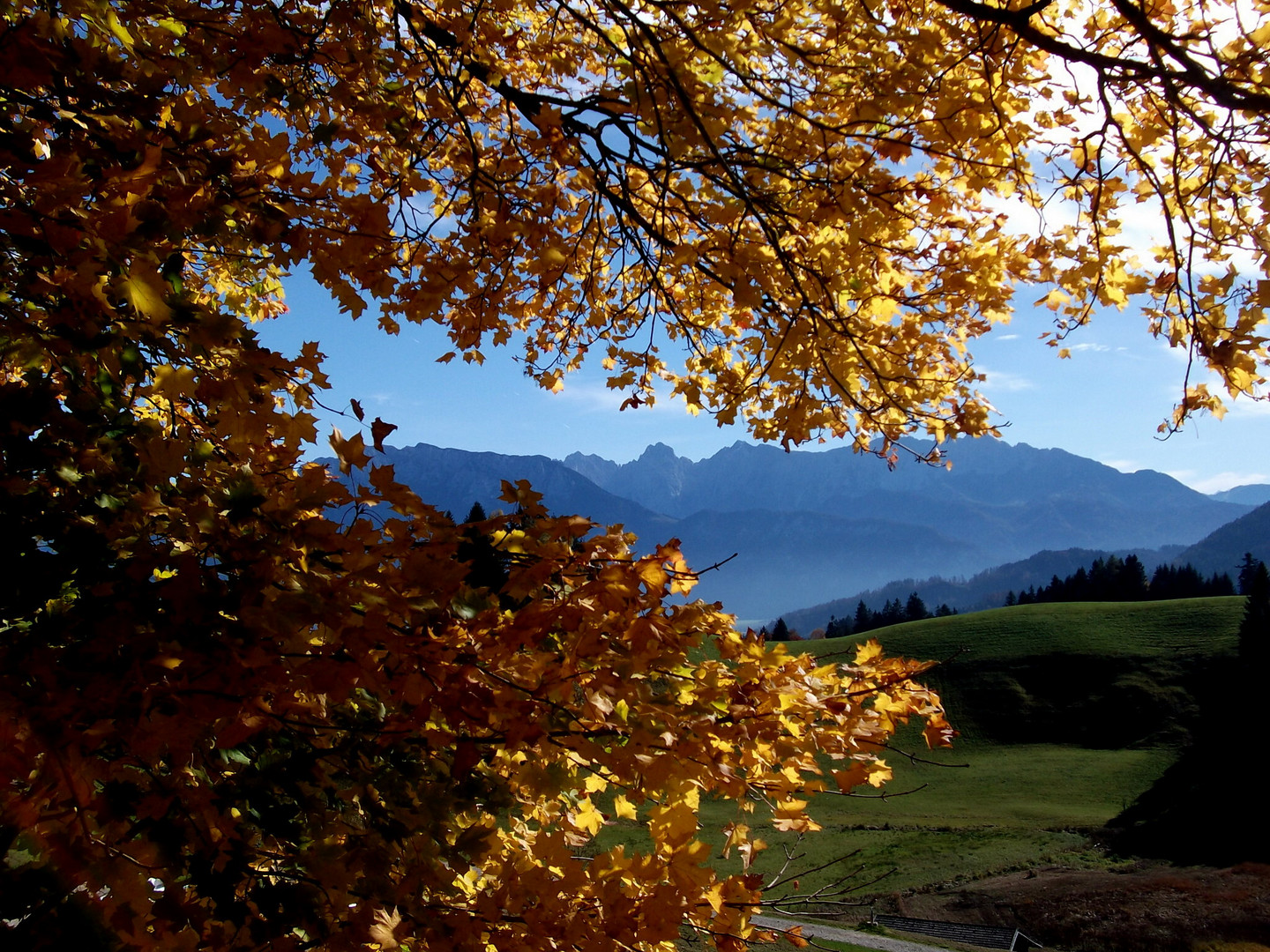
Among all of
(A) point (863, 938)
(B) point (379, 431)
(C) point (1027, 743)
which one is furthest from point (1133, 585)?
(B) point (379, 431)

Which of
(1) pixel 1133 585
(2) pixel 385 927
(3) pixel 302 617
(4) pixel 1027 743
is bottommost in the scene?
(4) pixel 1027 743

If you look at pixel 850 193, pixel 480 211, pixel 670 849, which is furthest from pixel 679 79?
pixel 670 849

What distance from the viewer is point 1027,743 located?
140 feet

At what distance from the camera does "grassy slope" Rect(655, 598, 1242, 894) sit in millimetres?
26531

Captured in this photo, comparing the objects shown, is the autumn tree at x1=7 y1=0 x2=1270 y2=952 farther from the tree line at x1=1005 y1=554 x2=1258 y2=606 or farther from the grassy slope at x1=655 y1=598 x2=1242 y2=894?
the tree line at x1=1005 y1=554 x2=1258 y2=606

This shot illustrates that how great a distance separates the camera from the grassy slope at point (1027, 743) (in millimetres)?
26531

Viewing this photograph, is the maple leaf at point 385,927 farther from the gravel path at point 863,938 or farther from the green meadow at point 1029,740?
the green meadow at point 1029,740

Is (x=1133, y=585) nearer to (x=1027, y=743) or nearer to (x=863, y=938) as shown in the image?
(x=1027, y=743)

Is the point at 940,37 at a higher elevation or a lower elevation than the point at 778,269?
higher

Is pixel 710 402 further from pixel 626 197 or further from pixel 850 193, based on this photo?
pixel 850 193

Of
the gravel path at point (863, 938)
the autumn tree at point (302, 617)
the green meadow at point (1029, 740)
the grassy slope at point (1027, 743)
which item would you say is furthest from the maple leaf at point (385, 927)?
the grassy slope at point (1027, 743)

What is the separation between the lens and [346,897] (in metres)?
1.98

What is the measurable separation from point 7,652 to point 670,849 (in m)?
1.82

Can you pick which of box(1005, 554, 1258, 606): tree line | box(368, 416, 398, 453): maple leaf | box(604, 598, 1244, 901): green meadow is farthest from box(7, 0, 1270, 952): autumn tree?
box(1005, 554, 1258, 606): tree line
